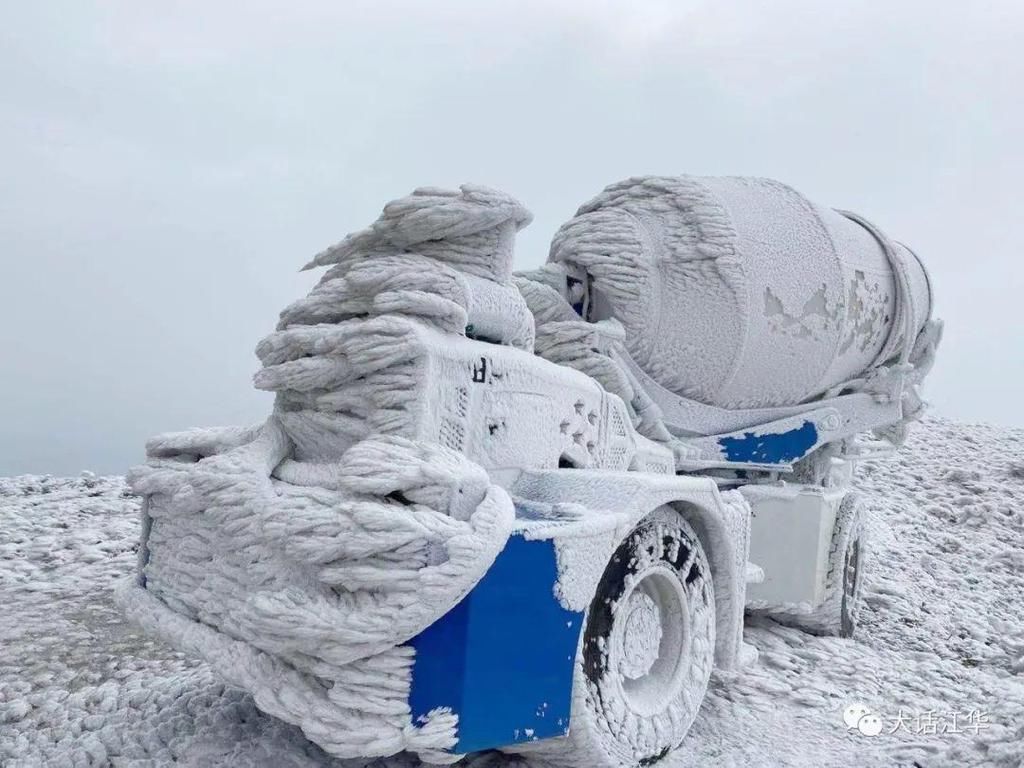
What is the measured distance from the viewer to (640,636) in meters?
2.40

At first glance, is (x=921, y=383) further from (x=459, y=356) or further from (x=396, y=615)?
(x=396, y=615)

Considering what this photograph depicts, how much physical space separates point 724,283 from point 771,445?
0.96 metres

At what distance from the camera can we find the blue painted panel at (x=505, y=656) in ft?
5.88

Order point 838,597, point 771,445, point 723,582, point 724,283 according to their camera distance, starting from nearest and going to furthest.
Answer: point 723,582, point 724,283, point 838,597, point 771,445

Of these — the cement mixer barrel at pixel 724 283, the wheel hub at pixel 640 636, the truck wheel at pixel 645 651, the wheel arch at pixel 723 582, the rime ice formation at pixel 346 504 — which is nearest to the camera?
the rime ice formation at pixel 346 504

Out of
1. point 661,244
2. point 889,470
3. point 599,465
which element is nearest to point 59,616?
point 599,465

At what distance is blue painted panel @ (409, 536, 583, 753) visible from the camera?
1.79 meters

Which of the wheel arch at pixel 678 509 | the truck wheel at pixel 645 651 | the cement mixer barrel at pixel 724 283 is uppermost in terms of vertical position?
the cement mixer barrel at pixel 724 283

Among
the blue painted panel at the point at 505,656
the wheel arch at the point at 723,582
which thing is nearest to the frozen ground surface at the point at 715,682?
the wheel arch at the point at 723,582

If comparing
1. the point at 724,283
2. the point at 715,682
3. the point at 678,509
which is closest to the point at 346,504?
the point at 678,509

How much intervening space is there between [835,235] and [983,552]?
3.43m

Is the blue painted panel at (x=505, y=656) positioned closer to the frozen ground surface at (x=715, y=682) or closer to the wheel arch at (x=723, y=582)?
the frozen ground surface at (x=715, y=682)

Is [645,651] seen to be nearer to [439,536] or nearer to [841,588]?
[439,536]

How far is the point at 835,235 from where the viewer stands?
473 centimetres
